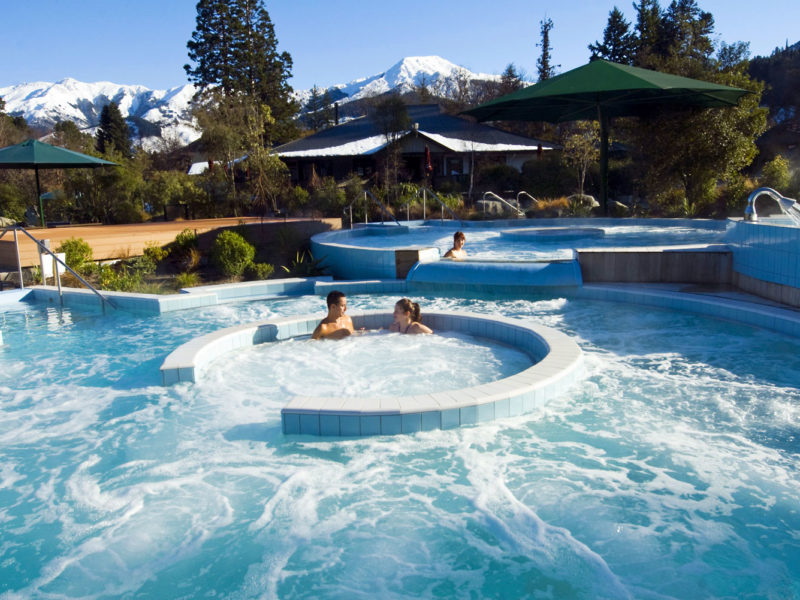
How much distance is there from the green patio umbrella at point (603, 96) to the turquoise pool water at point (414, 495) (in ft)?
24.5

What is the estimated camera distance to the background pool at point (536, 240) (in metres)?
11.4

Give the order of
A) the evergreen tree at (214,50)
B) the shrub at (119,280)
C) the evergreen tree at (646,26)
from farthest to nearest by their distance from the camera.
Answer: the evergreen tree at (214,50), the evergreen tree at (646,26), the shrub at (119,280)

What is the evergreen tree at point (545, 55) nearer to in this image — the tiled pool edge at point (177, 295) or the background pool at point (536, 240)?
the background pool at point (536, 240)

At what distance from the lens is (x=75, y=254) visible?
10.4m

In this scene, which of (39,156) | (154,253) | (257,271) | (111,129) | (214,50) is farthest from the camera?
(111,129)

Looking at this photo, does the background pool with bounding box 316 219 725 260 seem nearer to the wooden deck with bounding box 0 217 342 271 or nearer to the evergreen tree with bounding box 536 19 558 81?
the wooden deck with bounding box 0 217 342 271

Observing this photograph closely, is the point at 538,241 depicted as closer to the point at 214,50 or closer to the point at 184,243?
the point at 184,243

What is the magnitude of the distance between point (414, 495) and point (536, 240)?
396 inches

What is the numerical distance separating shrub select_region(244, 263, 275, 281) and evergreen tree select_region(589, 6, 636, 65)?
33.5m

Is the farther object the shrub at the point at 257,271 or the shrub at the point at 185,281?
the shrub at the point at 257,271

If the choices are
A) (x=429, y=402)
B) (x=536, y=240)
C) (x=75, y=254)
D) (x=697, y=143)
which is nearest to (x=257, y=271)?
(x=75, y=254)

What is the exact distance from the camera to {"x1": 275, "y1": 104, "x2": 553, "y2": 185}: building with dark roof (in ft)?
91.0

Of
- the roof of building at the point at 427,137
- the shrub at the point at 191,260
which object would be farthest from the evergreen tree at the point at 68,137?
the shrub at the point at 191,260

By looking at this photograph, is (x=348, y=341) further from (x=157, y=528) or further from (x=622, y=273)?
(x=622, y=273)
